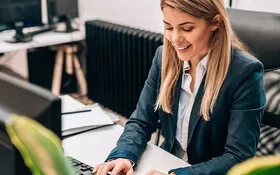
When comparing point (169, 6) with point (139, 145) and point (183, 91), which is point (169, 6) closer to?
point (183, 91)

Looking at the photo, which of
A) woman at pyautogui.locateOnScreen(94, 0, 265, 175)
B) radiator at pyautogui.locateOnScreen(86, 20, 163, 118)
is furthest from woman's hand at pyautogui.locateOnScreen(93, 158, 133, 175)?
radiator at pyautogui.locateOnScreen(86, 20, 163, 118)

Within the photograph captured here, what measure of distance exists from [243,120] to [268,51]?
0.34 metres

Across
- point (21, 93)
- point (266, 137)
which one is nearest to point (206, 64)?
point (266, 137)

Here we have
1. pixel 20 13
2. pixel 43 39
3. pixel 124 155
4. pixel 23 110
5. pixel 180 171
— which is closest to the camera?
pixel 23 110

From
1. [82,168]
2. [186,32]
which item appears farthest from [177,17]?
[82,168]

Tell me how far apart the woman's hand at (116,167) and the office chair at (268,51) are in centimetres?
57

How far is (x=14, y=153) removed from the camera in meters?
0.67

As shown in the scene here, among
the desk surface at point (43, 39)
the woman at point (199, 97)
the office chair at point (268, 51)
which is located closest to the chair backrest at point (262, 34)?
the office chair at point (268, 51)

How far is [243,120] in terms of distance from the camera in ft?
4.02

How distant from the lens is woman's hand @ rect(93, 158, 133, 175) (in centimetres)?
115

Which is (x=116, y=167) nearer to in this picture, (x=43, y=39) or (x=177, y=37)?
(x=177, y=37)

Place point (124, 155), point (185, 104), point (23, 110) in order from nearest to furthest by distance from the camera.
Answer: point (23, 110) → point (124, 155) → point (185, 104)

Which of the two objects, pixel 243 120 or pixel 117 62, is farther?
pixel 117 62

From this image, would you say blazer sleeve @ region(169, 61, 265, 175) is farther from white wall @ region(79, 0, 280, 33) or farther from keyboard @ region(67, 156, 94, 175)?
white wall @ region(79, 0, 280, 33)
